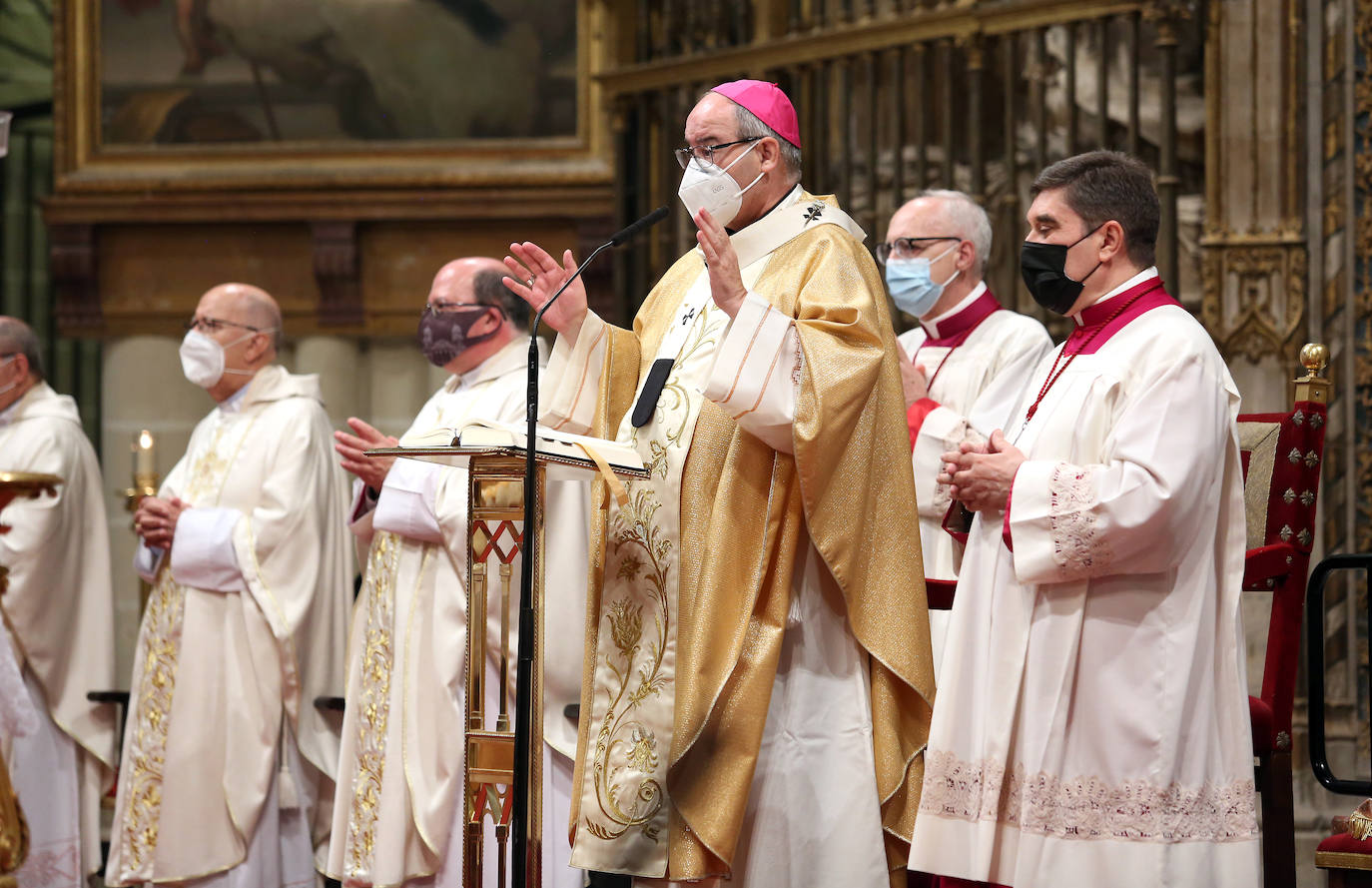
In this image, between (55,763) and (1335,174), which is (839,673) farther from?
(55,763)

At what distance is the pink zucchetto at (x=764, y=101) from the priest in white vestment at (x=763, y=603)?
17cm

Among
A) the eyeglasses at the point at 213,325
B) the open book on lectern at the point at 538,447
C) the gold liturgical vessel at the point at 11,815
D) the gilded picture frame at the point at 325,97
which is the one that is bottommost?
the gold liturgical vessel at the point at 11,815

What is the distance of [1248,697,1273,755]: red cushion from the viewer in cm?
383

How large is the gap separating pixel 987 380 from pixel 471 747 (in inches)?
81.3

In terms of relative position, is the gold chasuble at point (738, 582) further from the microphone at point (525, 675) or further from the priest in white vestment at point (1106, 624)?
the microphone at point (525, 675)

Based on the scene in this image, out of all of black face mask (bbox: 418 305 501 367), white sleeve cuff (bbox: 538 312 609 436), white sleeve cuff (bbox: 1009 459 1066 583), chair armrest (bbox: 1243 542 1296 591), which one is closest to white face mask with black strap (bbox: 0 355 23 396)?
black face mask (bbox: 418 305 501 367)

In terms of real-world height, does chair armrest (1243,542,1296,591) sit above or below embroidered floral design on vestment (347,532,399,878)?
above

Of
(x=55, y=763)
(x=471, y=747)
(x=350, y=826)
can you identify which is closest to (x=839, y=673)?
(x=471, y=747)

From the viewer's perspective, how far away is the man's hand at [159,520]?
5.68 metres

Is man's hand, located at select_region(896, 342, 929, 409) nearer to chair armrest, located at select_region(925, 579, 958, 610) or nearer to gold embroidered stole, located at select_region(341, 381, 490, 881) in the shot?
chair armrest, located at select_region(925, 579, 958, 610)

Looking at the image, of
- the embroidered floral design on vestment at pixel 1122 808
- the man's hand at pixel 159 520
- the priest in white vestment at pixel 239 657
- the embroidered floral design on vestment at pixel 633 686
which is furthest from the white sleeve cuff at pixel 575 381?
the man's hand at pixel 159 520

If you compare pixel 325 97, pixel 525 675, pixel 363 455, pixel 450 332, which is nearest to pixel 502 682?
pixel 525 675

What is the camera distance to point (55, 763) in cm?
629

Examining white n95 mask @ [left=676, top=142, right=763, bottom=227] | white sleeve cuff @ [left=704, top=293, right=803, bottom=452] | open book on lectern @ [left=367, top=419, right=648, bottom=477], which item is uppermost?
white n95 mask @ [left=676, top=142, right=763, bottom=227]
